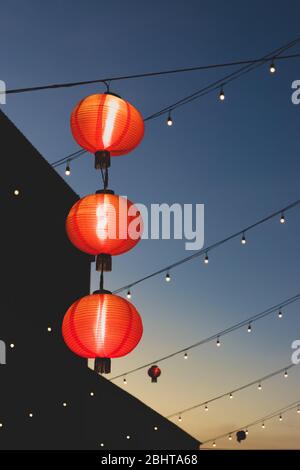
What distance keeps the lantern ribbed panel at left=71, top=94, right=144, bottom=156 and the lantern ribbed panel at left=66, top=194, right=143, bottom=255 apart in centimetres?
51

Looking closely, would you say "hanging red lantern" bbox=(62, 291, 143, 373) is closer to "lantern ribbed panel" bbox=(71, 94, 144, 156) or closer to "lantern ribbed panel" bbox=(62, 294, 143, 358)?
"lantern ribbed panel" bbox=(62, 294, 143, 358)

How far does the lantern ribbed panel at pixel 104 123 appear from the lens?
6781mm

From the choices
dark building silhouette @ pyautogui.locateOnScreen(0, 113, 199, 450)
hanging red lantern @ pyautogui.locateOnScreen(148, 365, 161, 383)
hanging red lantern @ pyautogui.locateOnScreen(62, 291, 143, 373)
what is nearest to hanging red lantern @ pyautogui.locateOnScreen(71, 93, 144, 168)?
hanging red lantern @ pyautogui.locateOnScreen(62, 291, 143, 373)

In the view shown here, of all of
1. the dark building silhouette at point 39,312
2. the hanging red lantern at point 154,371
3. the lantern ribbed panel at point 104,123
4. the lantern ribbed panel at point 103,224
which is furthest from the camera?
the hanging red lantern at point 154,371

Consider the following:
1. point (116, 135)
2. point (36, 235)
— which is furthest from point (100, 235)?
point (36, 235)

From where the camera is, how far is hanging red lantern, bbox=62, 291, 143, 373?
662 centimetres

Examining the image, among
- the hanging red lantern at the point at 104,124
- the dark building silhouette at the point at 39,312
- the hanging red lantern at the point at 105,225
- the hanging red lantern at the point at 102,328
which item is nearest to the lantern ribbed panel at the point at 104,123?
the hanging red lantern at the point at 104,124

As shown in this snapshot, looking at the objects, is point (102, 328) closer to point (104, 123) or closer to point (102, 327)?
point (102, 327)

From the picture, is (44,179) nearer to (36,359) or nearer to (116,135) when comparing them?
(36,359)

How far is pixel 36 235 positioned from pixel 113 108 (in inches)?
358

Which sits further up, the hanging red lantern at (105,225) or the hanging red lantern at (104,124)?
the hanging red lantern at (104,124)

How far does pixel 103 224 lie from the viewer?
659 cm

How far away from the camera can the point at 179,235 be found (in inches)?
398

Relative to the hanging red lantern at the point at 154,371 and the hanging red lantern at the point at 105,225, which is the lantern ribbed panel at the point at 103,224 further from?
the hanging red lantern at the point at 154,371
